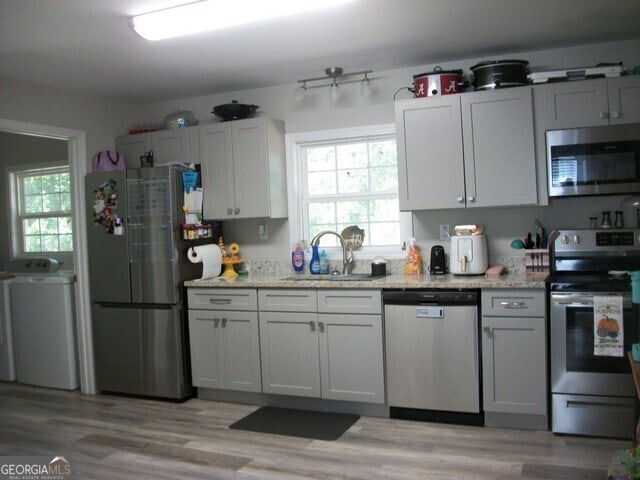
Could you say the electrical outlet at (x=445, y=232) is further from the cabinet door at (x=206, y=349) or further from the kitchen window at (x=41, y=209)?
the kitchen window at (x=41, y=209)

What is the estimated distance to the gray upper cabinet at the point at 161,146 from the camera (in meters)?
4.62

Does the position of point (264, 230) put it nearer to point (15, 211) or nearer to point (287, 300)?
point (287, 300)

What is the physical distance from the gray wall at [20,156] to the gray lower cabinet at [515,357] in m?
4.23

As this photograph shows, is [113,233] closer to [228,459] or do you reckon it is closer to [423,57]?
[228,459]

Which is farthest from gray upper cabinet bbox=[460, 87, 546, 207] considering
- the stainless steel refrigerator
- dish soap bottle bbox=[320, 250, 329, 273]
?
the stainless steel refrigerator

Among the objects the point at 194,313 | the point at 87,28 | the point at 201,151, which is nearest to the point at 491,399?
the point at 194,313

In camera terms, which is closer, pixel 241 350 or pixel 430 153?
pixel 430 153

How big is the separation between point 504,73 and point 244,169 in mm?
1963

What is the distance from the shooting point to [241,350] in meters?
4.18

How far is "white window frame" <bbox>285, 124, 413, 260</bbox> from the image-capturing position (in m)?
4.31

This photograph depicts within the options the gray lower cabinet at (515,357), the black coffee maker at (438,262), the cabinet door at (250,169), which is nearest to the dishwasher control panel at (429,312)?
the gray lower cabinet at (515,357)

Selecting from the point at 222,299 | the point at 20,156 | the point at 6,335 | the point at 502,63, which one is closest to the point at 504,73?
the point at 502,63

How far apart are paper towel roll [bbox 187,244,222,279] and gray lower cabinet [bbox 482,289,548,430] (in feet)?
6.75

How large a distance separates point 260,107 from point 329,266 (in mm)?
1407
